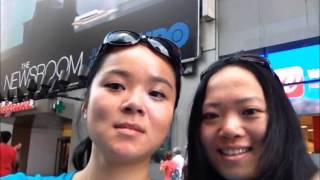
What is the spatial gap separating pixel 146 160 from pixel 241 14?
7.18 metres

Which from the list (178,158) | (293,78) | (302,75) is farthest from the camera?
(178,158)

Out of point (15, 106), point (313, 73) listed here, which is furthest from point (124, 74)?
point (15, 106)

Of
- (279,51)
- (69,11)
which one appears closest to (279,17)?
(279,51)

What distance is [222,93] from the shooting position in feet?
5.30

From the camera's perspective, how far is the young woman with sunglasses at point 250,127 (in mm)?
1547

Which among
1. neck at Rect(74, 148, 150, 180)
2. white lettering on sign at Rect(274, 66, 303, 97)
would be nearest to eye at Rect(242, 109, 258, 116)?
neck at Rect(74, 148, 150, 180)

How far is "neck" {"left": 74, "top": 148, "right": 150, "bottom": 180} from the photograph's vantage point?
1301 millimetres

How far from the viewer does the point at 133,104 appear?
1274 mm

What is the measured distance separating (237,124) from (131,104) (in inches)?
20.0

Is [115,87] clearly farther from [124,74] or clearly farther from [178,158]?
[178,158]

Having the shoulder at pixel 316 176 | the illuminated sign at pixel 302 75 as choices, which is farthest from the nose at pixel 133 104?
the illuminated sign at pixel 302 75

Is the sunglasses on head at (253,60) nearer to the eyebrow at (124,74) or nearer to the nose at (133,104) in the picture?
the eyebrow at (124,74)

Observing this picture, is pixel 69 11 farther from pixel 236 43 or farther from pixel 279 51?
pixel 279 51

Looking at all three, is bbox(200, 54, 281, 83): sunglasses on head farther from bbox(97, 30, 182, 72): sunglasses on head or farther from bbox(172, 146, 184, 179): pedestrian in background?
bbox(172, 146, 184, 179): pedestrian in background
